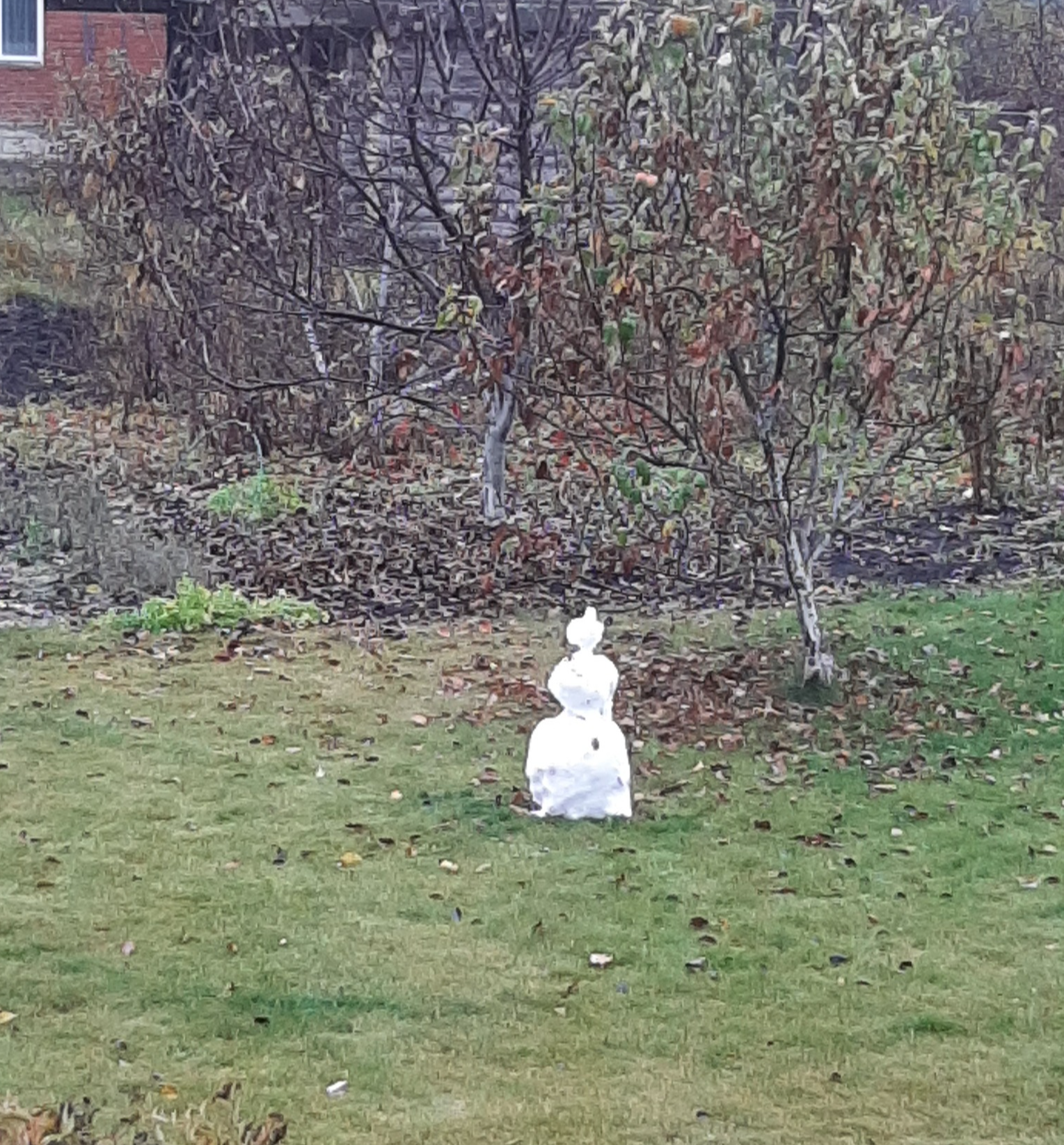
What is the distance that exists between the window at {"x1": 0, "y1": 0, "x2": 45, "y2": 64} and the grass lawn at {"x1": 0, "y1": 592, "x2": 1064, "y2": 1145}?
15869mm

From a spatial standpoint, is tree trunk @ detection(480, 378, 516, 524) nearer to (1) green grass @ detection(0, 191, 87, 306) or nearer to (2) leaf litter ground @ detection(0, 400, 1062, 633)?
(2) leaf litter ground @ detection(0, 400, 1062, 633)

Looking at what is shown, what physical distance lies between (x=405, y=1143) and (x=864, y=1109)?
3.39 feet

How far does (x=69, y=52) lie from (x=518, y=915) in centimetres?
1868

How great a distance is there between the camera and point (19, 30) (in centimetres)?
2173

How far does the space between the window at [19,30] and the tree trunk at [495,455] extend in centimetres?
1304

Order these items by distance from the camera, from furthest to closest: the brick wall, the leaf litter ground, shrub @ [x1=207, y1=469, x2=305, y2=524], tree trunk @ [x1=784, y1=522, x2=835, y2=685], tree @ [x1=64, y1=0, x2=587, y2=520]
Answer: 1. the brick wall
2. shrub @ [x1=207, y1=469, x2=305, y2=524]
3. tree @ [x1=64, y1=0, x2=587, y2=520]
4. the leaf litter ground
5. tree trunk @ [x1=784, y1=522, x2=835, y2=685]

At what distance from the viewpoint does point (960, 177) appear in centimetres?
682

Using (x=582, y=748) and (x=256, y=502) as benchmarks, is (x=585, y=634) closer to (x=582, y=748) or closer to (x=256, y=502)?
(x=582, y=748)

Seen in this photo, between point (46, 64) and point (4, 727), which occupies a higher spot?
point (46, 64)

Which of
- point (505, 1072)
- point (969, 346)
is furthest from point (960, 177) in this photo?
point (505, 1072)

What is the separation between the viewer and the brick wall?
69.1 ft

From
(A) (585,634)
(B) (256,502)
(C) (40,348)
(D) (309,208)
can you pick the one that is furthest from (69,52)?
(A) (585,634)

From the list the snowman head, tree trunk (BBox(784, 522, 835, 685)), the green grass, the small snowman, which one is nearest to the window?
the green grass

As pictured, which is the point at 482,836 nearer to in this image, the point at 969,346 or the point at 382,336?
the point at 969,346
